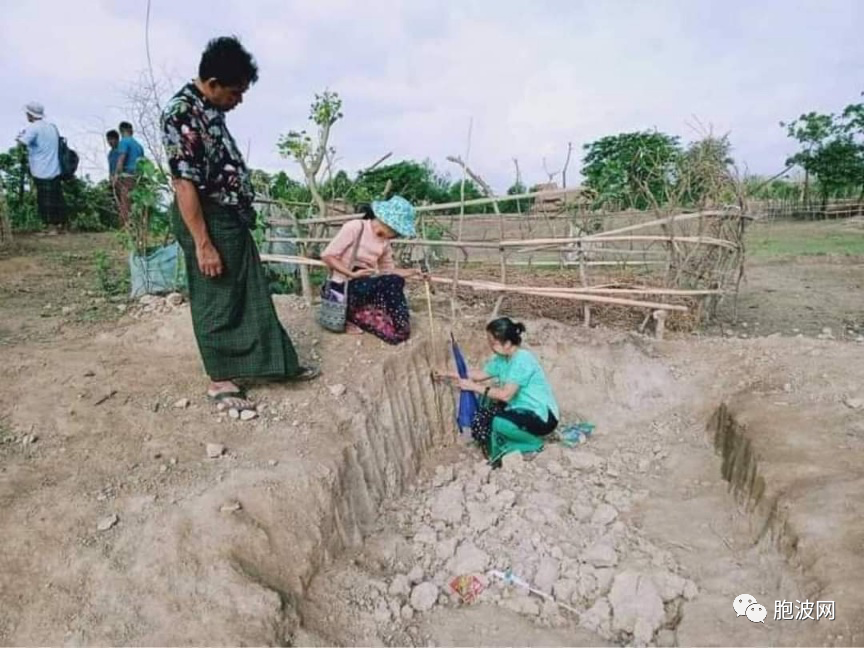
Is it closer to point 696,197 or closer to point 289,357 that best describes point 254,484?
point 289,357

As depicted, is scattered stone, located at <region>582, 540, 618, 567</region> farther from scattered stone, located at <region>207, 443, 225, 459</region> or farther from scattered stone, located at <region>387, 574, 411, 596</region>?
scattered stone, located at <region>207, 443, 225, 459</region>

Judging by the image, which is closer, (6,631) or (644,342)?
(6,631)

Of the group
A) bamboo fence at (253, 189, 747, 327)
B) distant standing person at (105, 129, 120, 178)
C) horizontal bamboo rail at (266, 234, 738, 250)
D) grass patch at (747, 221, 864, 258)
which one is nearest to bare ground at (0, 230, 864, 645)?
bamboo fence at (253, 189, 747, 327)

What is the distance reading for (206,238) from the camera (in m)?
2.64

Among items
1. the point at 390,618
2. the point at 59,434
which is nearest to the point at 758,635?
the point at 390,618

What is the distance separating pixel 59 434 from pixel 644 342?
337 cm

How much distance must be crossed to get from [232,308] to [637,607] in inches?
78.0

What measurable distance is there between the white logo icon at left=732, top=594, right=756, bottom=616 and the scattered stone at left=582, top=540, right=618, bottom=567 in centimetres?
47

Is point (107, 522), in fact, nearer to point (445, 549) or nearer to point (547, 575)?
point (445, 549)

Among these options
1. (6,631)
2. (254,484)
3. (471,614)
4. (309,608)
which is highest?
(254,484)

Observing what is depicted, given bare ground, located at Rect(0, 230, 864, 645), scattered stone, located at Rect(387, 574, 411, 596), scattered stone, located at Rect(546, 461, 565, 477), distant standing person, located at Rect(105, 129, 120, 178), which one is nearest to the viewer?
bare ground, located at Rect(0, 230, 864, 645)

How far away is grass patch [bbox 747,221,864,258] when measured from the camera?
371 inches

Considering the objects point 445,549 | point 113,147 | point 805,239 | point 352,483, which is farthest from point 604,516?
point 805,239

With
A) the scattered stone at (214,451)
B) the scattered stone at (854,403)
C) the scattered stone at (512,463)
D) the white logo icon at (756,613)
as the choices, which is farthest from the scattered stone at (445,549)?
the scattered stone at (854,403)
